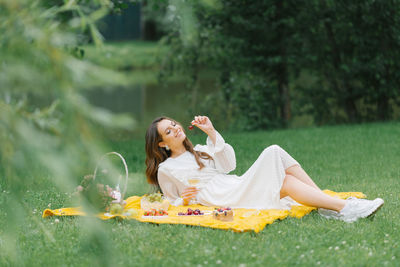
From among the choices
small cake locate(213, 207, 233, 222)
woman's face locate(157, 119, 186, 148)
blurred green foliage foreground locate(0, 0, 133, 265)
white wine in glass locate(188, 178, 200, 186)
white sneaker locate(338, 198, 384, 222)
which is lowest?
white wine in glass locate(188, 178, 200, 186)

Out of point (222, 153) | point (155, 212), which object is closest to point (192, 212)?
point (155, 212)

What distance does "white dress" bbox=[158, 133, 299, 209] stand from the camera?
3.96 meters

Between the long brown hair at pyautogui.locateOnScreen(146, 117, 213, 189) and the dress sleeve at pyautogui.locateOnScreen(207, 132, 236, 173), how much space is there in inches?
3.2

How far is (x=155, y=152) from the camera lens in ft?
14.4

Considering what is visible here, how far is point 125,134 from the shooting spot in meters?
10.4

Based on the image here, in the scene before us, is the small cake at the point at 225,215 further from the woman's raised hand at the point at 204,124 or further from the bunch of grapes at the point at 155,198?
the woman's raised hand at the point at 204,124

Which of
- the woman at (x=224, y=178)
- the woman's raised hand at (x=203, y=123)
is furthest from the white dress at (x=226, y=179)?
the woman's raised hand at (x=203, y=123)

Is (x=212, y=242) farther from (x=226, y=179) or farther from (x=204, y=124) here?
(x=204, y=124)

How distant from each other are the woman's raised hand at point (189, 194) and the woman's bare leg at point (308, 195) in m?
0.70

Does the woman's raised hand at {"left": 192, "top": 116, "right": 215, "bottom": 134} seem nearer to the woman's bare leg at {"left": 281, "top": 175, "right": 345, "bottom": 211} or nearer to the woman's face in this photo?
the woman's face

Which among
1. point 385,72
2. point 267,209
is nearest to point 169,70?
point 385,72

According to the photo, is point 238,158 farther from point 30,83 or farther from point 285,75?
point 30,83

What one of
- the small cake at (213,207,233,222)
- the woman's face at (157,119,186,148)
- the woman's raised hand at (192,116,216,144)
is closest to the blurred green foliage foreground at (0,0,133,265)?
the small cake at (213,207,233,222)

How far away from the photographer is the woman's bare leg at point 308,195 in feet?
12.3
